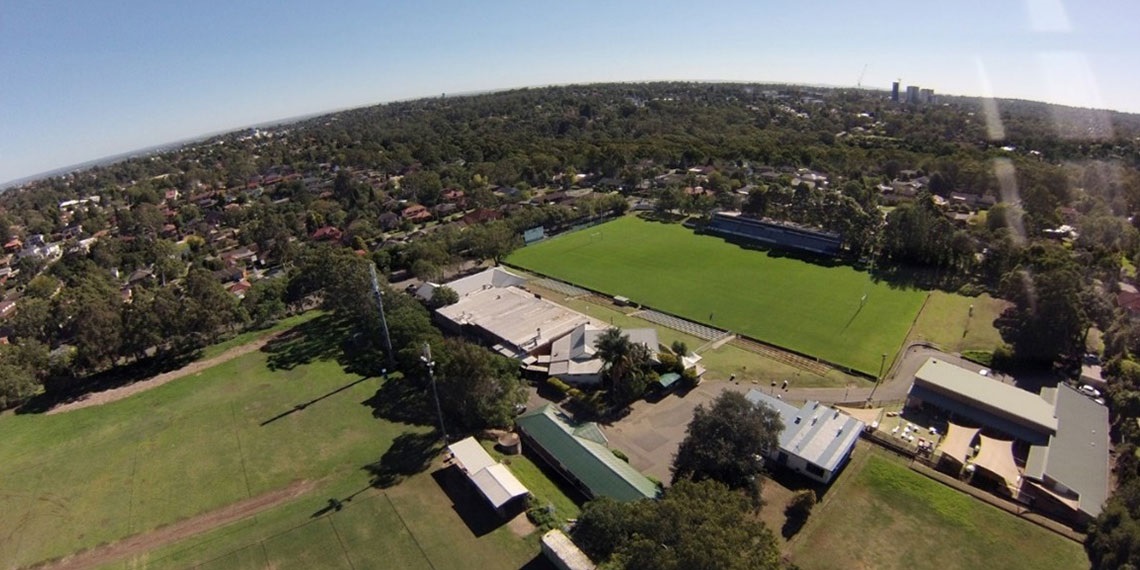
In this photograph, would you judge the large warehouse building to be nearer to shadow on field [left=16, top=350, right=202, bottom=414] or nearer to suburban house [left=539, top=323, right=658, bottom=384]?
suburban house [left=539, top=323, right=658, bottom=384]

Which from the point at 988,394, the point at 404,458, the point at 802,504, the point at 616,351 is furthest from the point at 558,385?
the point at 988,394

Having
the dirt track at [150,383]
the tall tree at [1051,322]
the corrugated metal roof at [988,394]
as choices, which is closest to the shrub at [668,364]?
the corrugated metal roof at [988,394]

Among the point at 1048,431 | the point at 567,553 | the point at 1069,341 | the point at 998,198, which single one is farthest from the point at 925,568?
the point at 998,198

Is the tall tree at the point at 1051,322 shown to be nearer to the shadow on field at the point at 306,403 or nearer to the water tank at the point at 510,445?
→ the water tank at the point at 510,445

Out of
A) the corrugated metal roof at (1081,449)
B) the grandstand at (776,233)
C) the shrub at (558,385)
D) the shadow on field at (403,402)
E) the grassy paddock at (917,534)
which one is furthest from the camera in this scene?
the grandstand at (776,233)

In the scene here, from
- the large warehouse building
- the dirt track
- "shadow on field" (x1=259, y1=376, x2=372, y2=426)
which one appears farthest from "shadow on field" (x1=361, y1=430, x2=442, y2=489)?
the large warehouse building

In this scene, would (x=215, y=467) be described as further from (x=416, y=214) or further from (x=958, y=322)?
(x=416, y=214)
